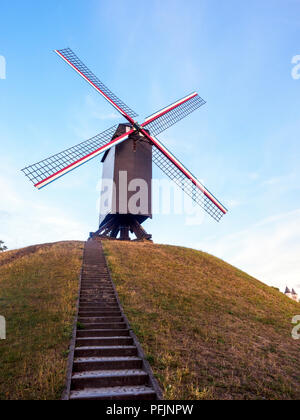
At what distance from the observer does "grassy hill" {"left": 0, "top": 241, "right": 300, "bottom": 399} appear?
245 inches

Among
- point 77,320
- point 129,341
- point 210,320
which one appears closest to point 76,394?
point 129,341

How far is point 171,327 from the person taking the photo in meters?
9.62

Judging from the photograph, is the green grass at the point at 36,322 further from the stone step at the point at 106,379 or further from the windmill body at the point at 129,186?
the windmill body at the point at 129,186

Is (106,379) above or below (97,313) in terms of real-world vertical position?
below

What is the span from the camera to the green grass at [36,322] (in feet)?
18.9

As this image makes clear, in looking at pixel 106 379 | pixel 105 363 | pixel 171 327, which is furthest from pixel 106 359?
pixel 171 327

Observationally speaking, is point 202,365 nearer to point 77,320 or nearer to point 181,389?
point 181,389

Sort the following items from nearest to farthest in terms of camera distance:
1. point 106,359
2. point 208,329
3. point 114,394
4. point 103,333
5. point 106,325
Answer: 1. point 114,394
2. point 106,359
3. point 103,333
4. point 106,325
5. point 208,329

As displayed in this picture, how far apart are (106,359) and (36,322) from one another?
364 cm

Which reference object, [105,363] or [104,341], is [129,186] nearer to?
[104,341]

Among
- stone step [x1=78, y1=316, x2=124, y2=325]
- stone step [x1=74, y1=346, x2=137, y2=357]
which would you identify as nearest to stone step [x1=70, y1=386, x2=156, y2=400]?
stone step [x1=74, y1=346, x2=137, y2=357]

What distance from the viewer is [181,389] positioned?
5.83 m

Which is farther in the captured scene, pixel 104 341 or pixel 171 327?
pixel 171 327
